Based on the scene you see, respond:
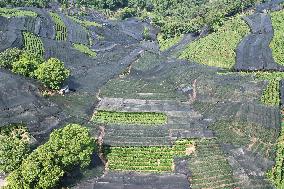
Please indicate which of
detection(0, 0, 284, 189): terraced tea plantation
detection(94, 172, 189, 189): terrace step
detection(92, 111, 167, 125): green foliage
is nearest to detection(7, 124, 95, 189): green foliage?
detection(0, 0, 284, 189): terraced tea plantation

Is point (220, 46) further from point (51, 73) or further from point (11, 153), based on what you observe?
point (11, 153)

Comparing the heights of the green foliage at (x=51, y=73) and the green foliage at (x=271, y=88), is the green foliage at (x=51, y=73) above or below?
below

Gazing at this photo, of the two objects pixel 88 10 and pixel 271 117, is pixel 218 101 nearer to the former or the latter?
pixel 271 117

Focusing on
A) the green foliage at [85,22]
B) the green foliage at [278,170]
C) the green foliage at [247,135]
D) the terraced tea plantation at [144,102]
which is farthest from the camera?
the green foliage at [85,22]

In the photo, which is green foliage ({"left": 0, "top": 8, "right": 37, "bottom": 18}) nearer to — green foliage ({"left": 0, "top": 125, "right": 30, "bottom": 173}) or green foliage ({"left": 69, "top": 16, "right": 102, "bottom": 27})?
green foliage ({"left": 69, "top": 16, "right": 102, "bottom": 27})

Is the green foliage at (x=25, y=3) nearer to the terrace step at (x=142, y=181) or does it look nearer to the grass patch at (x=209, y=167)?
the grass patch at (x=209, y=167)

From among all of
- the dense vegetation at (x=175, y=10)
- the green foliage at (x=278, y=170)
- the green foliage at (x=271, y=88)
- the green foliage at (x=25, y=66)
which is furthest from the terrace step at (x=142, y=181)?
the dense vegetation at (x=175, y=10)
